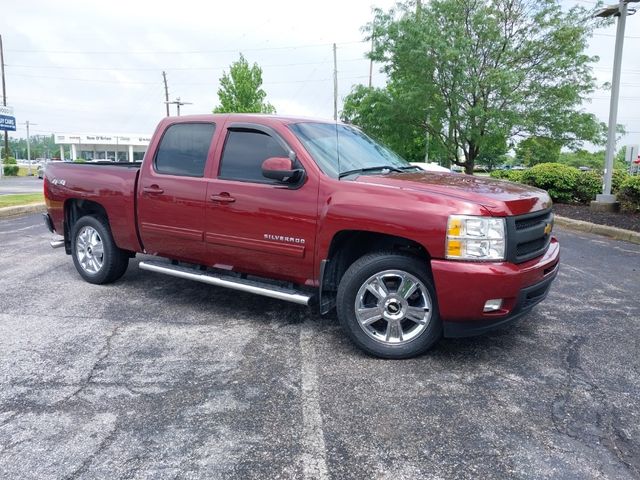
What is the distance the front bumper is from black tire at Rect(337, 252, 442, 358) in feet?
0.49

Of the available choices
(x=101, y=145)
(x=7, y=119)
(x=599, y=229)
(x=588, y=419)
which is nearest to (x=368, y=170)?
(x=588, y=419)

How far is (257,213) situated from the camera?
175 inches

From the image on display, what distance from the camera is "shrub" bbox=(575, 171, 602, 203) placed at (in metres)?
13.3

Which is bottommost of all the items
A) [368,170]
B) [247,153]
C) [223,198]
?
[223,198]

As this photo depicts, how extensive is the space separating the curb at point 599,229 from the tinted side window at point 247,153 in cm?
755

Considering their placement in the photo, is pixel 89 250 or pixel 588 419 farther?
pixel 89 250

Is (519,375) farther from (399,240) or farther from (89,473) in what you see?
(89,473)

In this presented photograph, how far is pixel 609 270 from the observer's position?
699 centimetres

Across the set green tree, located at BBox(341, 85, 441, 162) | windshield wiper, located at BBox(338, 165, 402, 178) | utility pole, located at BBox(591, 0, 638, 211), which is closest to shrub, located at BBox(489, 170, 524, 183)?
green tree, located at BBox(341, 85, 441, 162)

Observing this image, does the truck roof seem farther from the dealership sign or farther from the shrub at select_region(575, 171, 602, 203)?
the dealership sign

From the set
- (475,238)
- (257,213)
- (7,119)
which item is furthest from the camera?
(7,119)

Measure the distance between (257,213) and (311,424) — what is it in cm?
199

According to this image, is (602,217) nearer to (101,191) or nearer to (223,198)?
(223,198)

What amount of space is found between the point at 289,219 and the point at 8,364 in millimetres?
2343
